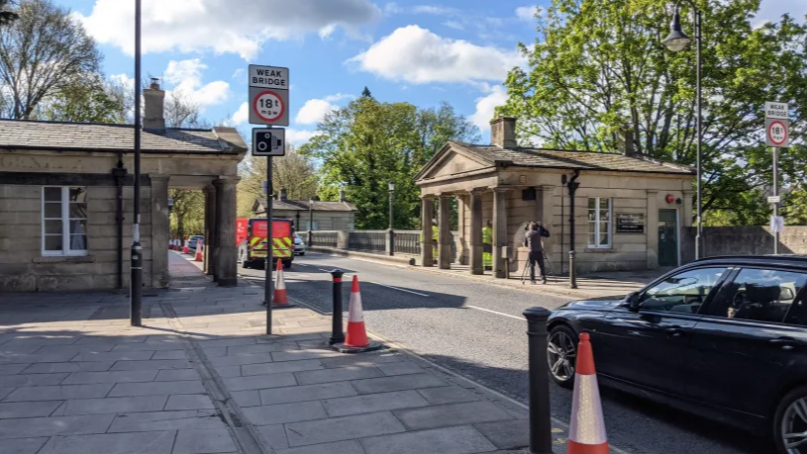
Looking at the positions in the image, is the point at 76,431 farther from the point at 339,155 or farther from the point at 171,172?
the point at 339,155

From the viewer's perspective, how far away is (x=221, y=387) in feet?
20.1

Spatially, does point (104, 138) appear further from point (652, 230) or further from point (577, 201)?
point (652, 230)

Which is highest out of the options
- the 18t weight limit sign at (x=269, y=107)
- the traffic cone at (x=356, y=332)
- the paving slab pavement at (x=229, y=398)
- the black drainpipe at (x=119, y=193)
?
the 18t weight limit sign at (x=269, y=107)

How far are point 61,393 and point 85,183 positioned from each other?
10310 millimetres

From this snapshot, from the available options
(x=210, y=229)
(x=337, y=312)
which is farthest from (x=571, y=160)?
(x=337, y=312)

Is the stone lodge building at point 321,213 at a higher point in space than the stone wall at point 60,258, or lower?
higher

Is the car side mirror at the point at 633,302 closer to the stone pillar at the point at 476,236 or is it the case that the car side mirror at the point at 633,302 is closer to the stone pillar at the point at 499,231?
the stone pillar at the point at 499,231

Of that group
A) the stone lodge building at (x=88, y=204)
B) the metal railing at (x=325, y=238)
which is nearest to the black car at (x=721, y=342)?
the stone lodge building at (x=88, y=204)

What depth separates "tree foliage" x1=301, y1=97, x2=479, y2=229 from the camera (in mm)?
53781

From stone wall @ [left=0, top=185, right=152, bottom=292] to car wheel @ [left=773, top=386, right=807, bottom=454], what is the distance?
47.0 ft

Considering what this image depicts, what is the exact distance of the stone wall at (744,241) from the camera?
704 inches

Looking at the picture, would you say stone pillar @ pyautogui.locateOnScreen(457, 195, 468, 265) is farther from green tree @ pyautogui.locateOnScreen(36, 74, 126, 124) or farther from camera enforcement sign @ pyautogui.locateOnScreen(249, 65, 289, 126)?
green tree @ pyautogui.locateOnScreen(36, 74, 126, 124)

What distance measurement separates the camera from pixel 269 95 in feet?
28.2

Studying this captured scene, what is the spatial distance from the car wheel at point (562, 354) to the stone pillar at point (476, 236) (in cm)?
1475
